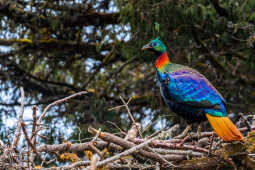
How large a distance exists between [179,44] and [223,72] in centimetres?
98

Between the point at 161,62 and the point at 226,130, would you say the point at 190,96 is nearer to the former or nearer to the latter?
the point at 161,62

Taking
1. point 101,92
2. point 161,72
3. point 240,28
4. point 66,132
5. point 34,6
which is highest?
point 34,6

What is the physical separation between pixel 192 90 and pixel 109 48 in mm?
2923

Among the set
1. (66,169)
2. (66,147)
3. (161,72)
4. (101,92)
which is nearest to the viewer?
(66,169)

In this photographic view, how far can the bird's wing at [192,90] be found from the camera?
171 inches

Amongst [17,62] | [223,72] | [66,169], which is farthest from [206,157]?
[17,62]

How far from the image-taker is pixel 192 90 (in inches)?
177

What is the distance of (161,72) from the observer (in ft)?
15.8

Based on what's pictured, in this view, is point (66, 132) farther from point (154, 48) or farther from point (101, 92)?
point (154, 48)

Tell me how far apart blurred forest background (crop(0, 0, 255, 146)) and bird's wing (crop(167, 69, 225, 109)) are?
3.97 feet

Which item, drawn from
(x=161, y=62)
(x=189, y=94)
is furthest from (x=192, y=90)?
(x=161, y=62)

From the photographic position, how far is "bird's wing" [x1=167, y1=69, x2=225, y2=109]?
434 centimetres

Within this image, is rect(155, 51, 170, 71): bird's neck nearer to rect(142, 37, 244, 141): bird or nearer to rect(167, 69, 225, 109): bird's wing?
rect(142, 37, 244, 141): bird

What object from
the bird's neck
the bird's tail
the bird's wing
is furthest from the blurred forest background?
the bird's tail
